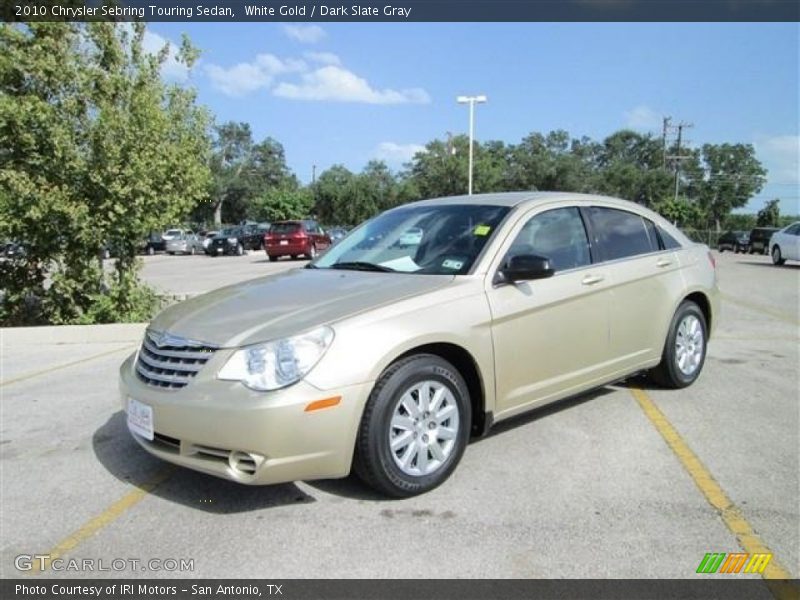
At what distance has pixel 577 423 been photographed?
4.79m

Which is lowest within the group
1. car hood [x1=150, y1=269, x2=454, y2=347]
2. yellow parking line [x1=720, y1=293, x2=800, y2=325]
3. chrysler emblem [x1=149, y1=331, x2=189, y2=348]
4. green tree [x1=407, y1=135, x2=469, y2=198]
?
yellow parking line [x1=720, y1=293, x2=800, y2=325]

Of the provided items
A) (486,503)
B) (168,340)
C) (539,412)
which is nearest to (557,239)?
(539,412)

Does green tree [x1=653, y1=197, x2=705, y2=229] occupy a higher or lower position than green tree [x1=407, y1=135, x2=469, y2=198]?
lower

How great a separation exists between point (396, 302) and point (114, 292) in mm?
8571

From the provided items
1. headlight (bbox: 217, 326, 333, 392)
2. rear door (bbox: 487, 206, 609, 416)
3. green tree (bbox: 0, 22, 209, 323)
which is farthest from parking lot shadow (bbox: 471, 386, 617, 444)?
green tree (bbox: 0, 22, 209, 323)

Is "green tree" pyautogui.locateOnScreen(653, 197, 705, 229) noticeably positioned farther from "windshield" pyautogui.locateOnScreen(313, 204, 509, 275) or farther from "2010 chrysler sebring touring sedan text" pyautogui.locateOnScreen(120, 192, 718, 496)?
"windshield" pyautogui.locateOnScreen(313, 204, 509, 275)

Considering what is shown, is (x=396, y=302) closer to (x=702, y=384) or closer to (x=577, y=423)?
(x=577, y=423)

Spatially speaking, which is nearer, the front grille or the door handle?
the front grille

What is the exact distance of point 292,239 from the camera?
2847cm

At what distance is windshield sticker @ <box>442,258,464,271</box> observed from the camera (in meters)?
4.06

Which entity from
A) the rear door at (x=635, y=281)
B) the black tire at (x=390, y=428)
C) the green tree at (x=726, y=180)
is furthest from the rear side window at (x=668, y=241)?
the green tree at (x=726, y=180)

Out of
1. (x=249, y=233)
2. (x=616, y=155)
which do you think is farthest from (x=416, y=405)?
(x=616, y=155)
